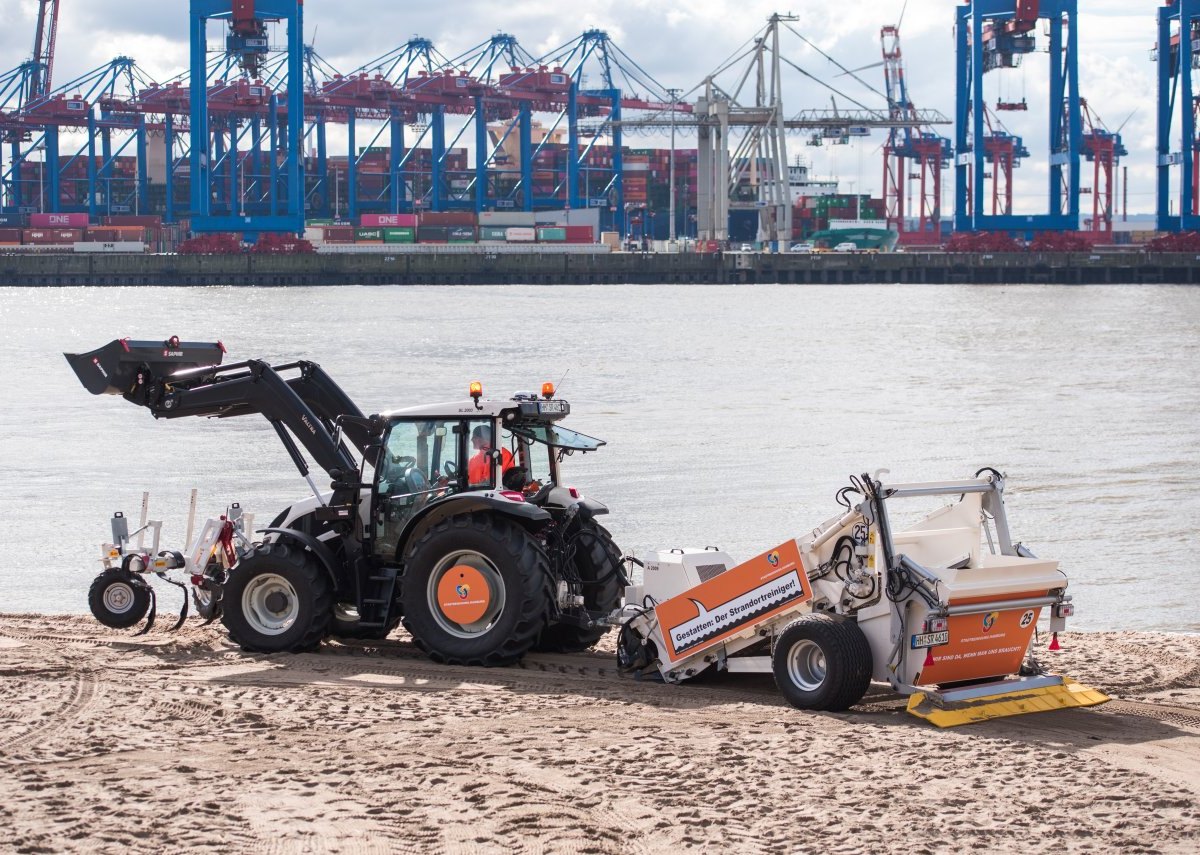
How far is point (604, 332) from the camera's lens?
6456 cm

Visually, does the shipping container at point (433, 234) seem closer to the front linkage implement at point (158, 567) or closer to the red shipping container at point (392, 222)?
the red shipping container at point (392, 222)

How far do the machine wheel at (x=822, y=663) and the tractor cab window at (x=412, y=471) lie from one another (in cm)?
230

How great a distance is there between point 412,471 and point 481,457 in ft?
1.50

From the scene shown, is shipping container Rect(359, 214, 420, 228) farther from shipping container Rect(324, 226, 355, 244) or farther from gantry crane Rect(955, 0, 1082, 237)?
gantry crane Rect(955, 0, 1082, 237)

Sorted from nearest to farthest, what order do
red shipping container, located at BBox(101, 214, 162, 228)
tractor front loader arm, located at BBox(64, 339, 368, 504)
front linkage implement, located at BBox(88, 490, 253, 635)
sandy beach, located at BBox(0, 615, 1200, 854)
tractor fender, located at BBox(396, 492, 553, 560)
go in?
sandy beach, located at BBox(0, 615, 1200, 854) → tractor fender, located at BBox(396, 492, 553, 560) → tractor front loader arm, located at BBox(64, 339, 368, 504) → front linkage implement, located at BBox(88, 490, 253, 635) → red shipping container, located at BBox(101, 214, 162, 228)

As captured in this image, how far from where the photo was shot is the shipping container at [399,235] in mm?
129500

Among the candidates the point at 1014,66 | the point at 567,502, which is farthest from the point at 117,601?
the point at 1014,66

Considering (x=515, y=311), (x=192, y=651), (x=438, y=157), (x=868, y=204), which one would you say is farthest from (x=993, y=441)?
(x=868, y=204)

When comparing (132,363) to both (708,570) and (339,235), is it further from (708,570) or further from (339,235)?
(339,235)

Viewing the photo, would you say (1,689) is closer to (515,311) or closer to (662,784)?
(662,784)

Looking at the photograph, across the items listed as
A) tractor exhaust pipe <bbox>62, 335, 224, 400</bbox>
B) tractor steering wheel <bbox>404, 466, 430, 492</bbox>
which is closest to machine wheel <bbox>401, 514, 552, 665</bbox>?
tractor steering wheel <bbox>404, 466, 430, 492</bbox>

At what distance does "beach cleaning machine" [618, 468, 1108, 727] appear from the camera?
8.68 m

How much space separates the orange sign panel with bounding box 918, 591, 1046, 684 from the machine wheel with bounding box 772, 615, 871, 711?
35 cm

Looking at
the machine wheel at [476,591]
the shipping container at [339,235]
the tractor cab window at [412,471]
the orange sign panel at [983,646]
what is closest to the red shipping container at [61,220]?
the shipping container at [339,235]
